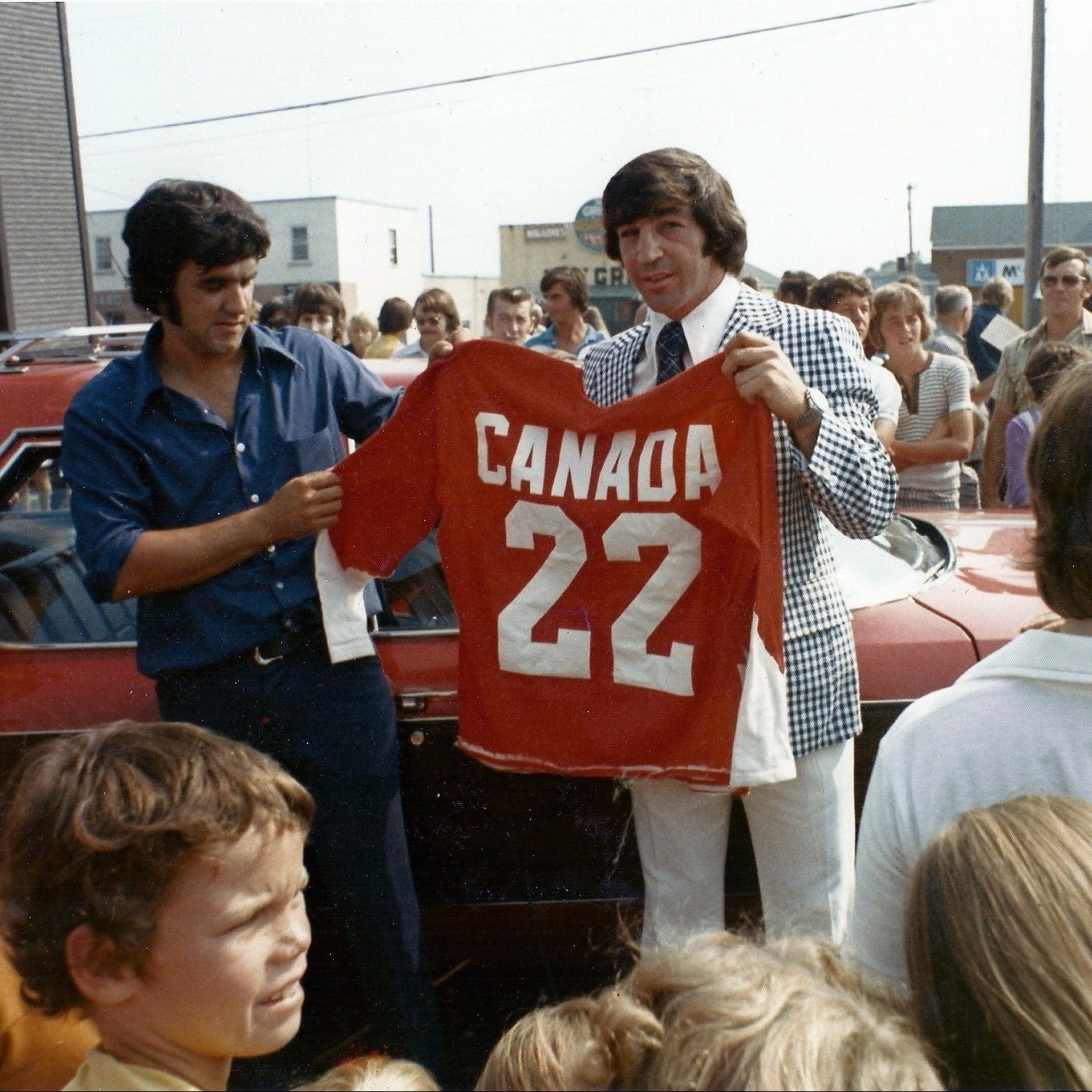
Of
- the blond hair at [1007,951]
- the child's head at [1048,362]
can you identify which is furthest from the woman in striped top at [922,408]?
the blond hair at [1007,951]

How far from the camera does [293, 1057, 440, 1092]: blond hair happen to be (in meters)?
1.14

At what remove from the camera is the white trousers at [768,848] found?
245 cm

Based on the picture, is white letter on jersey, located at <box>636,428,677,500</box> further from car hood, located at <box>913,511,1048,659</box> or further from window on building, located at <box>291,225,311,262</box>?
window on building, located at <box>291,225,311,262</box>

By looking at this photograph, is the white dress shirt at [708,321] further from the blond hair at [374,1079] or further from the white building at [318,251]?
the white building at [318,251]

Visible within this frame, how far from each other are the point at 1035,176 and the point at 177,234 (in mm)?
9919

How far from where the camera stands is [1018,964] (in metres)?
1.16

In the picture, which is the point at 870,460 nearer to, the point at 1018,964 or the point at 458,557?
the point at 458,557

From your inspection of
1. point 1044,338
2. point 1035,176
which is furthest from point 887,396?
point 1035,176

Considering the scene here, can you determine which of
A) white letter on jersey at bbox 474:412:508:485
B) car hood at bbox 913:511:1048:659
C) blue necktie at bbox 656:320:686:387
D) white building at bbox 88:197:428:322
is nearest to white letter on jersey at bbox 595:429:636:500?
blue necktie at bbox 656:320:686:387

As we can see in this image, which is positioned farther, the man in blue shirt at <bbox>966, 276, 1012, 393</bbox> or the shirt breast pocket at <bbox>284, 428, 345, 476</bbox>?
the man in blue shirt at <bbox>966, 276, 1012, 393</bbox>

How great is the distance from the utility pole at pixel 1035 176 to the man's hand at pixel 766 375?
9.21 m

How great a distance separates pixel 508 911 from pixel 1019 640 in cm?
168

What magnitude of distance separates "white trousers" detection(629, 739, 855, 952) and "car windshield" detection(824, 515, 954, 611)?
2.11 feet

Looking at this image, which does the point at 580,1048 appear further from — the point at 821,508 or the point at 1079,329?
the point at 1079,329
